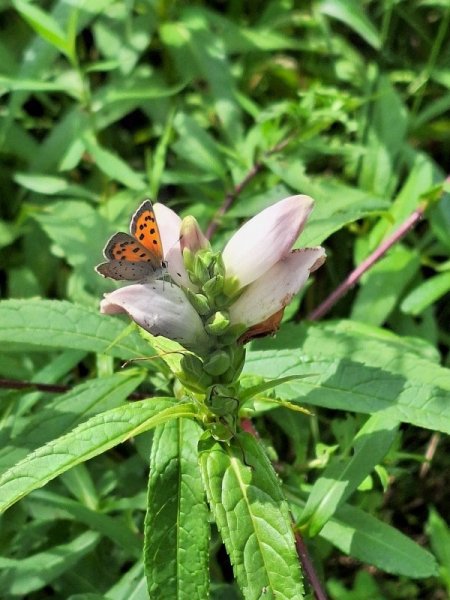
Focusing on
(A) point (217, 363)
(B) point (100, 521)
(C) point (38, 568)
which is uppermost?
(A) point (217, 363)

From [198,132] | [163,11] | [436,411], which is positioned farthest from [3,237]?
[436,411]

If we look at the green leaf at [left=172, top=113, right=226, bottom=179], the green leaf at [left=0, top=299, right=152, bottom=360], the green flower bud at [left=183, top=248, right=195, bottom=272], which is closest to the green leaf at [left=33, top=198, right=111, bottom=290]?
the green leaf at [left=172, top=113, right=226, bottom=179]

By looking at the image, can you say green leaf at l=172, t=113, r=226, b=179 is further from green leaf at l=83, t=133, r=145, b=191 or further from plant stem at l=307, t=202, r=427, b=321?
plant stem at l=307, t=202, r=427, b=321

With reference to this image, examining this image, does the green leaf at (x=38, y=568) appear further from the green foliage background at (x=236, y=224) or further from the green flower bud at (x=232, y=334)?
the green flower bud at (x=232, y=334)

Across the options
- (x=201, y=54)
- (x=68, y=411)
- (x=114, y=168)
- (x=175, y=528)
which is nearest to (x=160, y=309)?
(x=175, y=528)

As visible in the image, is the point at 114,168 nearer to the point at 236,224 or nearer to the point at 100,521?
the point at 236,224

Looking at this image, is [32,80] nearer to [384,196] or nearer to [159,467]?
[384,196]
